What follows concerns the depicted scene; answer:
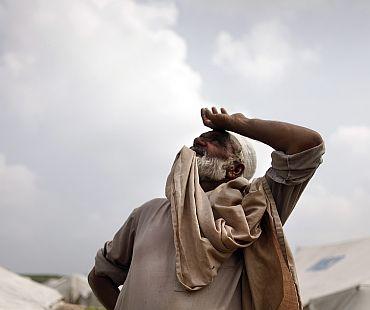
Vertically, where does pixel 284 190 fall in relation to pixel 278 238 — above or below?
above

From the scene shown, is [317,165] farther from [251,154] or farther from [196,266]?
[196,266]

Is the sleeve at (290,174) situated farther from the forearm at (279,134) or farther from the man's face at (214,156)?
the man's face at (214,156)

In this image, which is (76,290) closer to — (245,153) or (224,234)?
(245,153)

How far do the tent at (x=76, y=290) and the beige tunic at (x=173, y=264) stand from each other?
10.3m

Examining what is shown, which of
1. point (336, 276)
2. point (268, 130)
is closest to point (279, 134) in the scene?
point (268, 130)

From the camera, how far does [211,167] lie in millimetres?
2410

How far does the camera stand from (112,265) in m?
2.51

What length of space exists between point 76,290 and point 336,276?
5.75 metres

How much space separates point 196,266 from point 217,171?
1.33ft

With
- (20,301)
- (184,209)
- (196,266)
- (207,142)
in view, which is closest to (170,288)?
(196,266)

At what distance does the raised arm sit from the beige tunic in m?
0.03

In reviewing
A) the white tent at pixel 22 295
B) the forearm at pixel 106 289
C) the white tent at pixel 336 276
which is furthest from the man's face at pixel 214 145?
the white tent at pixel 336 276

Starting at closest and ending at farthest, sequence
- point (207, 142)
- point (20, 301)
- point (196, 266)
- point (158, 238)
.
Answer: point (196, 266) → point (158, 238) → point (207, 142) → point (20, 301)

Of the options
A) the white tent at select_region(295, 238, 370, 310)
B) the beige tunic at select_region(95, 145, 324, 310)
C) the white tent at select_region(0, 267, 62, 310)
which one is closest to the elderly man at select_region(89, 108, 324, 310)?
the beige tunic at select_region(95, 145, 324, 310)
